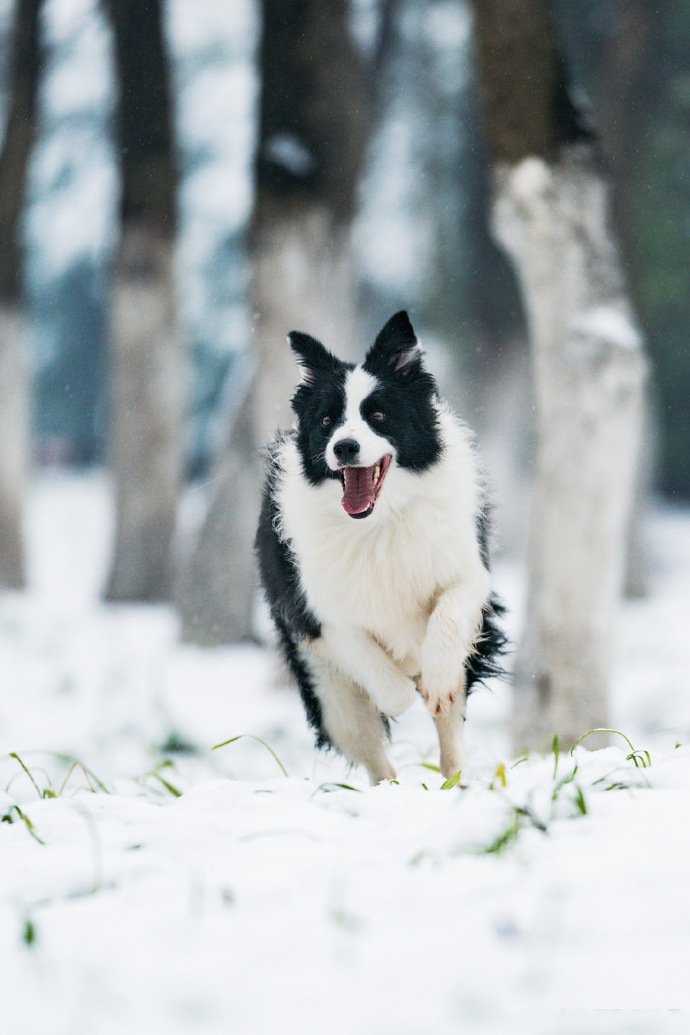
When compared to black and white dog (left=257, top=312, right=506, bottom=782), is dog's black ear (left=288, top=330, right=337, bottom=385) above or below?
above

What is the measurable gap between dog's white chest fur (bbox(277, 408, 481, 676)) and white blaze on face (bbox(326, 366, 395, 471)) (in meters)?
0.24

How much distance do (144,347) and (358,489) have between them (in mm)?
9511

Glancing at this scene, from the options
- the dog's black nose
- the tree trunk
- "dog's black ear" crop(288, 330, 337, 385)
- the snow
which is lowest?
the dog's black nose

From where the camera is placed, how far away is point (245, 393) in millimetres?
10531

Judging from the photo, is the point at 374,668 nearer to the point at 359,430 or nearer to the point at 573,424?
the point at 359,430

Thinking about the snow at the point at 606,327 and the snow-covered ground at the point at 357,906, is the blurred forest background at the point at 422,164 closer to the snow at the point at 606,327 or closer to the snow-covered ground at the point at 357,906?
the snow at the point at 606,327

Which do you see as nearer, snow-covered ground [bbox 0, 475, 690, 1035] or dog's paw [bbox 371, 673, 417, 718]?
snow-covered ground [bbox 0, 475, 690, 1035]

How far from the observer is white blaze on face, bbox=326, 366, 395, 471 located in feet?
12.2

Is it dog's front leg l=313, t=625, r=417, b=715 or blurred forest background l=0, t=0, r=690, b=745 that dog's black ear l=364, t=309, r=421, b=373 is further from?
blurred forest background l=0, t=0, r=690, b=745

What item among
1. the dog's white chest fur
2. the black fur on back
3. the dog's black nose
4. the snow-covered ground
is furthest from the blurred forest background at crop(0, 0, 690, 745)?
the snow-covered ground

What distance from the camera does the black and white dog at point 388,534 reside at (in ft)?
12.9

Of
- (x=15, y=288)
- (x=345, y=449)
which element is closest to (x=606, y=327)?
(x=345, y=449)

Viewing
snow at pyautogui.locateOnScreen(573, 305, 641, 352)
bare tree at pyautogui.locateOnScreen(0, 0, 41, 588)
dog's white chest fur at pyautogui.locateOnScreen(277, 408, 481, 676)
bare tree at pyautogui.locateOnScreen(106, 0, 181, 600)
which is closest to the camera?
dog's white chest fur at pyautogui.locateOnScreen(277, 408, 481, 676)

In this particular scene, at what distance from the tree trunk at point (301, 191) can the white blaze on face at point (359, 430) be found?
4668 millimetres
